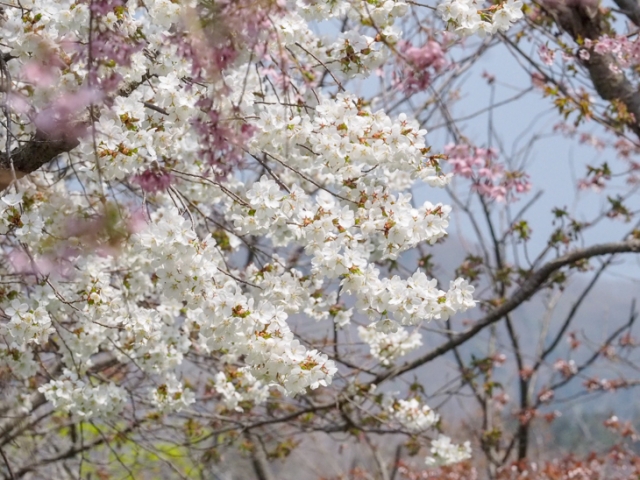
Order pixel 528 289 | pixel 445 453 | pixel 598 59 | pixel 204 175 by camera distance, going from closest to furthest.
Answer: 1. pixel 204 175
2. pixel 528 289
3. pixel 445 453
4. pixel 598 59

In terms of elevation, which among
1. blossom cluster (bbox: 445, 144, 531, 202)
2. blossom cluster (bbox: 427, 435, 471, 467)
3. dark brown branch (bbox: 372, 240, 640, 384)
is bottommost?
blossom cluster (bbox: 427, 435, 471, 467)

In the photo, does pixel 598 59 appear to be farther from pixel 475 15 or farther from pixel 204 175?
pixel 204 175

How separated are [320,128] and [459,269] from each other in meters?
2.44

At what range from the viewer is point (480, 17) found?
7.55ft

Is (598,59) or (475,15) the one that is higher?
(598,59)

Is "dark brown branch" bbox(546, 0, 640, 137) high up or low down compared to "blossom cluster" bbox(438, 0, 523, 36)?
up

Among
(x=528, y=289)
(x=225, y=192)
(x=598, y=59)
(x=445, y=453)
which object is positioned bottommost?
(x=445, y=453)

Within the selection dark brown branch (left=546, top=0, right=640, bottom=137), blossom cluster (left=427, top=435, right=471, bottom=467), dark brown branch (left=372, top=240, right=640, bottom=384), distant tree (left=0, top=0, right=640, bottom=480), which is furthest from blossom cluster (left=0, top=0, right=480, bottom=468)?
dark brown branch (left=546, top=0, right=640, bottom=137)

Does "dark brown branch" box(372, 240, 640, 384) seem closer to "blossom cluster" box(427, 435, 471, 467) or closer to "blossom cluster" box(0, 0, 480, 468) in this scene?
"blossom cluster" box(427, 435, 471, 467)

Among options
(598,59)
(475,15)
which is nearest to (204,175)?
(475,15)

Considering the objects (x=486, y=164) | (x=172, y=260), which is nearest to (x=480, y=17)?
(x=172, y=260)

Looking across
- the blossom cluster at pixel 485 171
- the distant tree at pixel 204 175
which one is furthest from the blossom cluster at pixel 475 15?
the blossom cluster at pixel 485 171

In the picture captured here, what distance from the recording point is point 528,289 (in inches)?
143

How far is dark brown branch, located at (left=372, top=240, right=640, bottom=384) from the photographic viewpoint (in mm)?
3439
